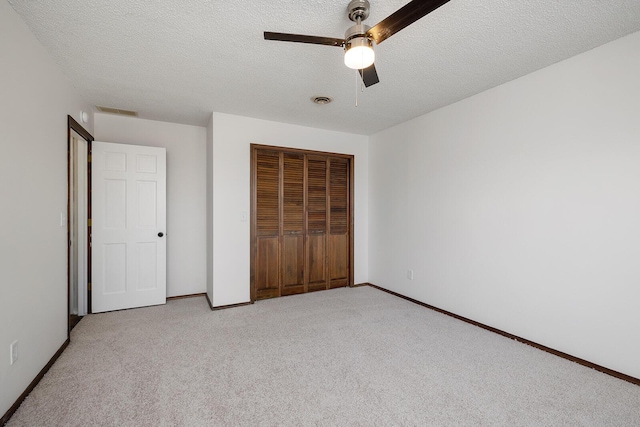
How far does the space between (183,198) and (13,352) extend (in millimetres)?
2550

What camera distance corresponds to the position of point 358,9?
5.63ft

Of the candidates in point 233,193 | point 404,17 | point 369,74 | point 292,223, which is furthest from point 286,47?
point 292,223

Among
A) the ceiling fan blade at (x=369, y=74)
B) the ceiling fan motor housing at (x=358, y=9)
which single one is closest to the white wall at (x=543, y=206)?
the ceiling fan blade at (x=369, y=74)

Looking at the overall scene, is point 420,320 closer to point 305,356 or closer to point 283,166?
point 305,356

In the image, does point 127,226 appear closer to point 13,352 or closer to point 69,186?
point 69,186

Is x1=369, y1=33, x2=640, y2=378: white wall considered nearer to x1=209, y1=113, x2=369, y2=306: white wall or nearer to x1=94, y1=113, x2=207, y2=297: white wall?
x1=209, y1=113, x2=369, y2=306: white wall

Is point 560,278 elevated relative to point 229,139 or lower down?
lower down

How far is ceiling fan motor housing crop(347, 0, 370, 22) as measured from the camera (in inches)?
66.1

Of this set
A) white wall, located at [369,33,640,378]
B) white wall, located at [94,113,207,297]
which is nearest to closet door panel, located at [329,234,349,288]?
white wall, located at [369,33,640,378]

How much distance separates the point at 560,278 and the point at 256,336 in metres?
2.74

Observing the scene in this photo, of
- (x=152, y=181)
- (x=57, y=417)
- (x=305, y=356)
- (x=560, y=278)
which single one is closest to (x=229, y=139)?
(x=152, y=181)

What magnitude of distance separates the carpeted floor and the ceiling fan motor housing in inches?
93.6

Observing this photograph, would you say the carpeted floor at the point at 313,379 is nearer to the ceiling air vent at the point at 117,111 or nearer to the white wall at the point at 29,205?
the white wall at the point at 29,205

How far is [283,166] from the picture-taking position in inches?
162
